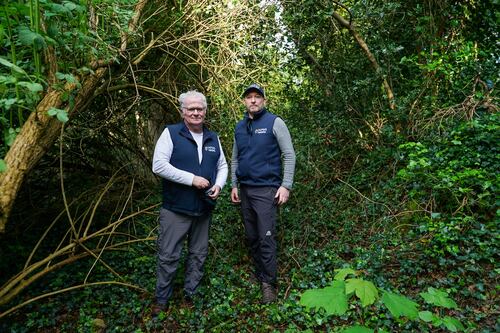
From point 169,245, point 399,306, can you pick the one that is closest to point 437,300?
point 399,306

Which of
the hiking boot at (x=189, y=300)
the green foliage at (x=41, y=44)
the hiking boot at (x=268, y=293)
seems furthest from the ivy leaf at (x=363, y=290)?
the hiking boot at (x=189, y=300)

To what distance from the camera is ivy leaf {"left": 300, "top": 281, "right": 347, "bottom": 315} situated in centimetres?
112

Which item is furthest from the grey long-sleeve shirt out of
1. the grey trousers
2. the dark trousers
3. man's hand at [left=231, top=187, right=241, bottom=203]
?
the grey trousers

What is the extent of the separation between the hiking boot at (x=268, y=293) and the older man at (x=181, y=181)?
901mm

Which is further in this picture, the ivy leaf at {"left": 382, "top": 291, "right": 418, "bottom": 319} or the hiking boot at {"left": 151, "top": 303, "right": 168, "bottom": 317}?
the hiking boot at {"left": 151, "top": 303, "right": 168, "bottom": 317}

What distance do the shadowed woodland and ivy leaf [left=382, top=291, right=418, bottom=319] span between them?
0.55 feet

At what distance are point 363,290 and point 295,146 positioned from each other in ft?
12.9

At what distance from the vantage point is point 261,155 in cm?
328

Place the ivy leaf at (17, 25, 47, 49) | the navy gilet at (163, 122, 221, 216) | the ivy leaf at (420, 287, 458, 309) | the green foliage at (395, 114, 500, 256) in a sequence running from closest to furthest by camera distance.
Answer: the ivy leaf at (420, 287, 458, 309)
the ivy leaf at (17, 25, 47, 49)
the navy gilet at (163, 122, 221, 216)
the green foliage at (395, 114, 500, 256)

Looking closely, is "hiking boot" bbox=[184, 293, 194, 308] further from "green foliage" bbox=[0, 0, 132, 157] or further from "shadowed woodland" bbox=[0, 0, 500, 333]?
"green foliage" bbox=[0, 0, 132, 157]

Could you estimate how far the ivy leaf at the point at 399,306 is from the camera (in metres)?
1.13

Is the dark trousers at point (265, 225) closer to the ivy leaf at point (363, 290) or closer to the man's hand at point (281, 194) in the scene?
the man's hand at point (281, 194)

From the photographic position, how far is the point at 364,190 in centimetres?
510

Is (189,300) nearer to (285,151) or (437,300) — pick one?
(285,151)
